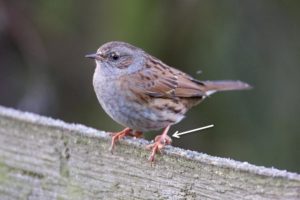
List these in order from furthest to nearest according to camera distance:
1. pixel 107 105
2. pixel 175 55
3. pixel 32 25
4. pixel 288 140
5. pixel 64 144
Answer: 1. pixel 32 25
2. pixel 175 55
3. pixel 288 140
4. pixel 107 105
5. pixel 64 144

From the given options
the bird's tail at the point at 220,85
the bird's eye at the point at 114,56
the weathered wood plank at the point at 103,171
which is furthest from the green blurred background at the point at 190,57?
the weathered wood plank at the point at 103,171

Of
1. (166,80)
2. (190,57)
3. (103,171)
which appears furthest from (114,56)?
(103,171)

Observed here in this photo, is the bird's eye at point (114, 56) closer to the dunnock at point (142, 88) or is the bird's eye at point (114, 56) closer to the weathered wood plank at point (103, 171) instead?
the dunnock at point (142, 88)

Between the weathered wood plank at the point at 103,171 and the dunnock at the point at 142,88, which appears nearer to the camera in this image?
the weathered wood plank at the point at 103,171

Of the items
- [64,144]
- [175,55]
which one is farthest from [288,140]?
[64,144]

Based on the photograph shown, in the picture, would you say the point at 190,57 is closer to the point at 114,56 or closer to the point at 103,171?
the point at 114,56


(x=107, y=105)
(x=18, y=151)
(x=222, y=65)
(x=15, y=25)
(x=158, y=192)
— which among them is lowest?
(x=158, y=192)

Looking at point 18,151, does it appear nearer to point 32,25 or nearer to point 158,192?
point 158,192
